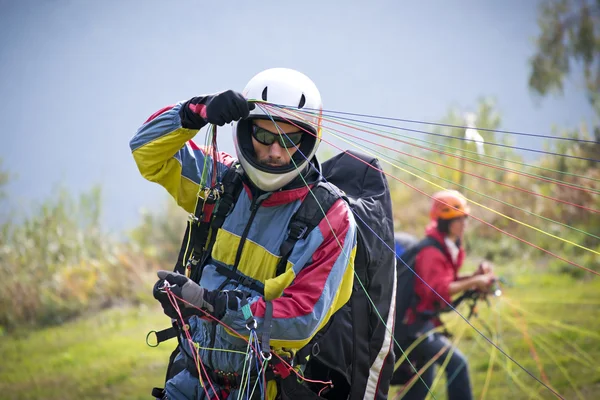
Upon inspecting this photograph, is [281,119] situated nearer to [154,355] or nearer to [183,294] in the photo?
[183,294]

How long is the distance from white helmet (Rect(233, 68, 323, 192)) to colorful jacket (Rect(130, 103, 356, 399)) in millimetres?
86

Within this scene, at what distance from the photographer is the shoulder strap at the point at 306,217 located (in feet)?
8.32

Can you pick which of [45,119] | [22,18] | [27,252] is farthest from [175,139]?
[45,119]

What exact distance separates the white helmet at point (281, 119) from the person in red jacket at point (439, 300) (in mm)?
2324

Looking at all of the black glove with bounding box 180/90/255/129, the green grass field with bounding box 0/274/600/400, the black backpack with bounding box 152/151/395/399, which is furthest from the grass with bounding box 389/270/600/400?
the black glove with bounding box 180/90/255/129

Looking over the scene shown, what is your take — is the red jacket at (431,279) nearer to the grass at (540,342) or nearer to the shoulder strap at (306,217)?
the grass at (540,342)

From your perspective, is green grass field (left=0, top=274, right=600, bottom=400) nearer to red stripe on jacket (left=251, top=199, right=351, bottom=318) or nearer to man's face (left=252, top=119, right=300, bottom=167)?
red stripe on jacket (left=251, top=199, right=351, bottom=318)

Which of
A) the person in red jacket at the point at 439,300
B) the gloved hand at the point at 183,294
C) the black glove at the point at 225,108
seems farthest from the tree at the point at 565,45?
the gloved hand at the point at 183,294

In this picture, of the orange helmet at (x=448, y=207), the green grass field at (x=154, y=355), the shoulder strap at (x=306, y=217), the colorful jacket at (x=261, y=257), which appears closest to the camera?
the colorful jacket at (x=261, y=257)

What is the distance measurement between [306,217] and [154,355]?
492 cm

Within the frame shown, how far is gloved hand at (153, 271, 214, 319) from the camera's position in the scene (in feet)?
7.52

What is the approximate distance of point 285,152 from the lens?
8.76 ft

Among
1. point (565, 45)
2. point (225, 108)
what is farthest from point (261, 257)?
point (565, 45)

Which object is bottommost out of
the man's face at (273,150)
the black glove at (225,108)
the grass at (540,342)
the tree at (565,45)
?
the grass at (540,342)
